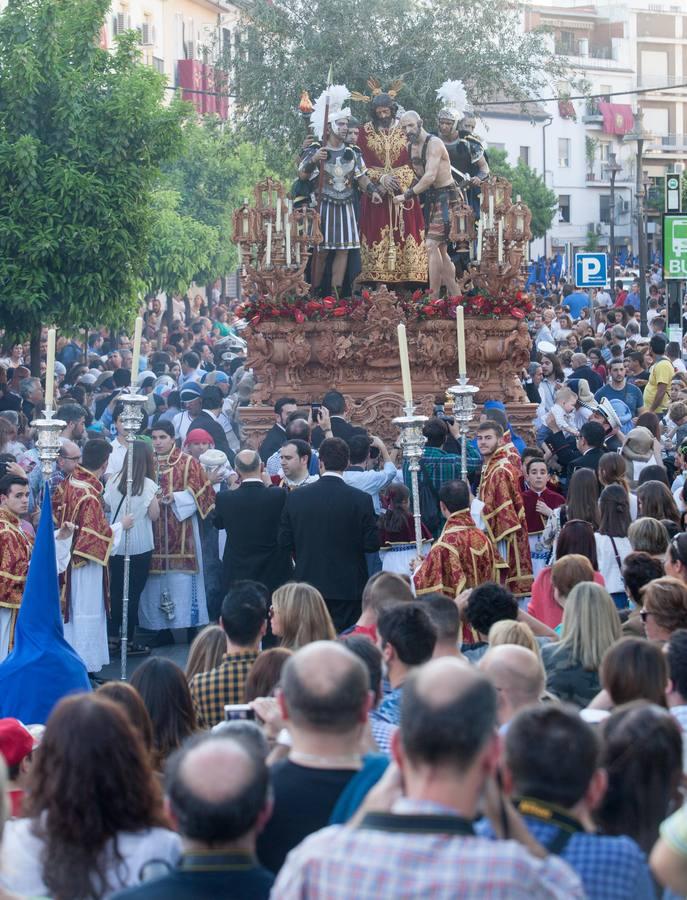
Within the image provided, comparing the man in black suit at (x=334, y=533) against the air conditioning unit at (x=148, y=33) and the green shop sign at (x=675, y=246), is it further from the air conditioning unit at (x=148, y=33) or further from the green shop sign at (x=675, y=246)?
the air conditioning unit at (x=148, y=33)

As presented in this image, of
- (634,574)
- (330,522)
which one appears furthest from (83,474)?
(634,574)

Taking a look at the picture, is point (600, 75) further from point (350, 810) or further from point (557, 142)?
point (350, 810)

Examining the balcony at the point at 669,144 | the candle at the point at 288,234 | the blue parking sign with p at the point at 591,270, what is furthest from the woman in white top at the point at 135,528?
the balcony at the point at 669,144

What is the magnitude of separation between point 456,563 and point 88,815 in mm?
4708

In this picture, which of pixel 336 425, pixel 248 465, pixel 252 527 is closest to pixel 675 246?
pixel 336 425

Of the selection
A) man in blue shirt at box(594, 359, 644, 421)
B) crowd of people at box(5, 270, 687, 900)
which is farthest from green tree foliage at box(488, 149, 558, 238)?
crowd of people at box(5, 270, 687, 900)

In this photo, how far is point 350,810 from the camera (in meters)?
3.94

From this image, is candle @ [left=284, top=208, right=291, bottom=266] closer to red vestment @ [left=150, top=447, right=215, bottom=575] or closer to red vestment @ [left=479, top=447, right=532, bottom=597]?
red vestment @ [left=150, top=447, right=215, bottom=575]

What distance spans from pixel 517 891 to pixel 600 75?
82.9m

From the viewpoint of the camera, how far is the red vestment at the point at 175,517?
1132cm

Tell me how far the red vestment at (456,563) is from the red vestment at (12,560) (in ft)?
8.02

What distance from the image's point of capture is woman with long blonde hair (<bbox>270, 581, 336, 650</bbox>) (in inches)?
271

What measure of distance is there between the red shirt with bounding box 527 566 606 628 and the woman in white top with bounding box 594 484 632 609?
28.6 inches

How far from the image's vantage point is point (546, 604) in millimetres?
7934
